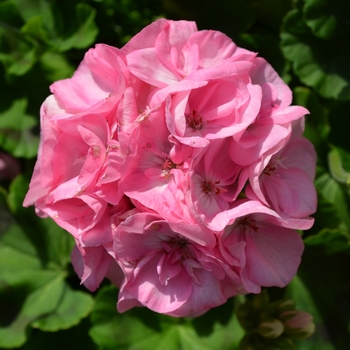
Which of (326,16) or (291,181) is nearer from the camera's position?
(291,181)

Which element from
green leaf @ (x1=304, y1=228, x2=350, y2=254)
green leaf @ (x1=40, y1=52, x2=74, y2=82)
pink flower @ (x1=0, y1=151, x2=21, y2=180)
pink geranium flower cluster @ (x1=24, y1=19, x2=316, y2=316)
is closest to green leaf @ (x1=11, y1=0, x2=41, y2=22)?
green leaf @ (x1=40, y1=52, x2=74, y2=82)

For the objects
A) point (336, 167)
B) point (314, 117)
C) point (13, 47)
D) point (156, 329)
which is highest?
point (13, 47)

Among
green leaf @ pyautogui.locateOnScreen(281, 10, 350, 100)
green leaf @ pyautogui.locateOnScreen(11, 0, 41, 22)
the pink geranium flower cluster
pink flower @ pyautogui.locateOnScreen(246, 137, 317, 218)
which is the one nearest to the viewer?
the pink geranium flower cluster

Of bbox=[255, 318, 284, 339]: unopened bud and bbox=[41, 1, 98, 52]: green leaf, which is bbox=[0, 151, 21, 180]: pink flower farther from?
bbox=[255, 318, 284, 339]: unopened bud

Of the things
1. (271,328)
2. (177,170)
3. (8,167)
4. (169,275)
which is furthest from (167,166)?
(8,167)

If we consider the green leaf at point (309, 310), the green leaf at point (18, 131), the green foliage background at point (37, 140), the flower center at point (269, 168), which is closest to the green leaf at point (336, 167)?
the green foliage background at point (37, 140)

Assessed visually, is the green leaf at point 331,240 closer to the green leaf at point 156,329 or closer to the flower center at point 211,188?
the green leaf at point 156,329

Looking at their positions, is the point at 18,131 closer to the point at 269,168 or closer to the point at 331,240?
the point at 269,168
